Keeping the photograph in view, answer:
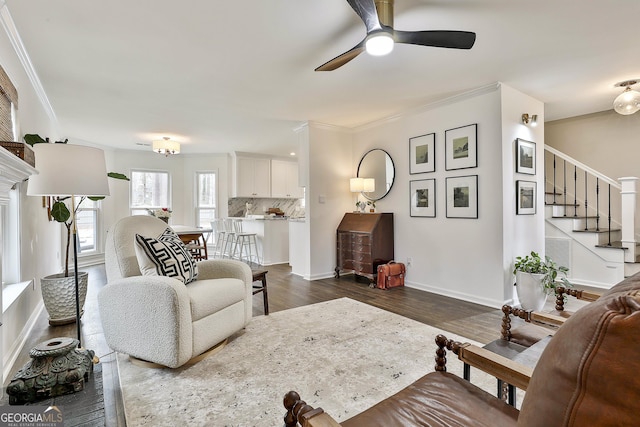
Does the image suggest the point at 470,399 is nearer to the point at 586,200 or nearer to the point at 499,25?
the point at 499,25

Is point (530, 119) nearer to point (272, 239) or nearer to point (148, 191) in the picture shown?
point (272, 239)

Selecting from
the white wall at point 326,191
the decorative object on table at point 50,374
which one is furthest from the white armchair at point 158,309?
the white wall at point 326,191

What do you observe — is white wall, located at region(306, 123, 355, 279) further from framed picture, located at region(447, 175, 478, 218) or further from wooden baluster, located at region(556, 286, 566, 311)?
wooden baluster, located at region(556, 286, 566, 311)

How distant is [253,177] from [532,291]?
5985 millimetres

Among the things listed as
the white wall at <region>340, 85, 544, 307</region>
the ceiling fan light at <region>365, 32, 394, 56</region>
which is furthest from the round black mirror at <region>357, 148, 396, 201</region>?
the ceiling fan light at <region>365, 32, 394, 56</region>

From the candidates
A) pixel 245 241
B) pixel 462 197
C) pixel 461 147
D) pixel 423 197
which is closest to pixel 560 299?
pixel 462 197

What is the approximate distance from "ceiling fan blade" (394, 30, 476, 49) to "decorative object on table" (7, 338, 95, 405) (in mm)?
2578

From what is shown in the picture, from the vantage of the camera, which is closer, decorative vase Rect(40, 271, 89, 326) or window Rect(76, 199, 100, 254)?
decorative vase Rect(40, 271, 89, 326)

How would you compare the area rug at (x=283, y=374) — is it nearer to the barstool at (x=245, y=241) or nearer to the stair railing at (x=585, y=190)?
the stair railing at (x=585, y=190)

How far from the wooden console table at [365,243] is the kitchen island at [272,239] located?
1822mm

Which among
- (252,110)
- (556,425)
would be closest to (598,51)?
(556,425)

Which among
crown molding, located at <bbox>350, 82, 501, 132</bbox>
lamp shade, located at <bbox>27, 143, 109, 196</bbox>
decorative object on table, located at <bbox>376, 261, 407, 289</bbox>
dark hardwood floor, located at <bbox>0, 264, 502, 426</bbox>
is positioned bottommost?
dark hardwood floor, located at <bbox>0, 264, 502, 426</bbox>

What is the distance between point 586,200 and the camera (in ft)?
15.1

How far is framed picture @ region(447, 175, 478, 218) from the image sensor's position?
3591mm
